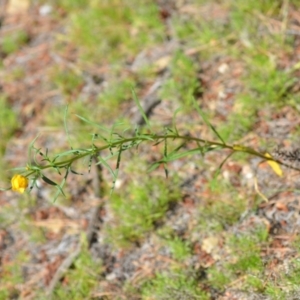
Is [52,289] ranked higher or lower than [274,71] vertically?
lower

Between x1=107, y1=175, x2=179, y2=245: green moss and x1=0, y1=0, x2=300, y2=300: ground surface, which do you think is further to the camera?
x1=107, y1=175, x2=179, y2=245: green moss

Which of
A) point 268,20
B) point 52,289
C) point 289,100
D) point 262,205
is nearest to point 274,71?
point 289,100

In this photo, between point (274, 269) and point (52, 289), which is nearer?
point (274, 269)

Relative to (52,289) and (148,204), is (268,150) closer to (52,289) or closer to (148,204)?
(148,204)

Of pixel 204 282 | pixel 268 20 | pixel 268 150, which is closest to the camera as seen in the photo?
pixel 204 282

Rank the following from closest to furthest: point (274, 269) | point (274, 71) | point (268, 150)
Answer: point (274, 269) → point (268, 150) → point (274, 71)

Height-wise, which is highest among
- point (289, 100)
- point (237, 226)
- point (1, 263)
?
point (289, 100)

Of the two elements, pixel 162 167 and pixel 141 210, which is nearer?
pixel 141 210

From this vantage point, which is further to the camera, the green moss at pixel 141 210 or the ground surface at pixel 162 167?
the green moss at pixel 141 210
